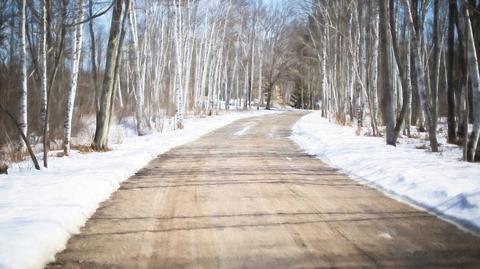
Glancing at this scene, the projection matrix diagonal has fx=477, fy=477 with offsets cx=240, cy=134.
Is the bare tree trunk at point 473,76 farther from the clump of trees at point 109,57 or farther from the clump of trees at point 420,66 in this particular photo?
the clump of trees at point 109,57

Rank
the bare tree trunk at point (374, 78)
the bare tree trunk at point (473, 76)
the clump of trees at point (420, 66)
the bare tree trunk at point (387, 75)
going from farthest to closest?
the bare tree trunk at point (374, 78)
the bare tree trunk at point (387, 75)
the clump of trees at point (420, 66)
the bare tree trunk at point (473, 76)

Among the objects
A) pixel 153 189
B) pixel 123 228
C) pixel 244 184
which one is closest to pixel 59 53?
pixel 153 189

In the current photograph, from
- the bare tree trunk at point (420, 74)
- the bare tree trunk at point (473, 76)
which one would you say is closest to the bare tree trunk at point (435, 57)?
the bare tree trunk at point (420, 74)

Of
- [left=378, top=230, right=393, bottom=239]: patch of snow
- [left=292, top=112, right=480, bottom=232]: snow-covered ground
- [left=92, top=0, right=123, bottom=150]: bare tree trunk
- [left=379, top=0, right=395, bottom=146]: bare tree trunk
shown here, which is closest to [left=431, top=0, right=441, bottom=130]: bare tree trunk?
[left=379, top=0, right=395, bottom=146]: bare tree trunk

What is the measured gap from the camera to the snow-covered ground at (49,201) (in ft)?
14.2

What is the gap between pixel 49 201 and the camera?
6.36m

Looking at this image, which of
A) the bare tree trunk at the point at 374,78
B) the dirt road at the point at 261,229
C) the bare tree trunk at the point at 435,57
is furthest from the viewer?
the bare tree trunk at the point at 374,78

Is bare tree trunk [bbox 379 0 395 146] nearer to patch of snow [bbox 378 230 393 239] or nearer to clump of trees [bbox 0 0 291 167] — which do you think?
clump of trees [bbox 0 0 291 167]

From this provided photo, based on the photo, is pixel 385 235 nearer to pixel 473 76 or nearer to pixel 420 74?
pixel 473 76

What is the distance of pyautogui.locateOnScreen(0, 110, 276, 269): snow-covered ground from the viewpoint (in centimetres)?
434

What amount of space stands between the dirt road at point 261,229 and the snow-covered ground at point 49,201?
19 cm

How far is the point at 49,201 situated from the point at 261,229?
2.99 meters

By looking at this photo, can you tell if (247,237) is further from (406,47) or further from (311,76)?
→ (311,76)

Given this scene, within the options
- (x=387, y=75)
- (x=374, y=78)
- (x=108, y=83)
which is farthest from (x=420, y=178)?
(x=374, y=78)
